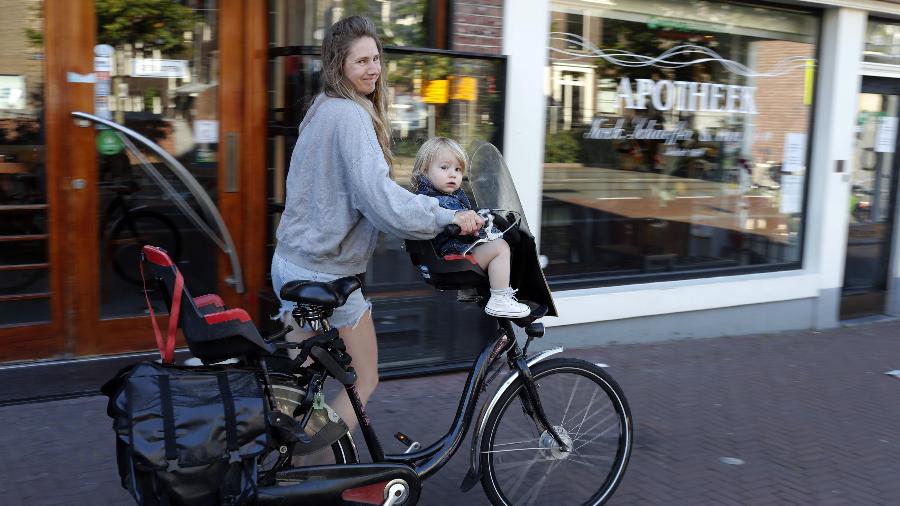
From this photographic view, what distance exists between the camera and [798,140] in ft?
27.2

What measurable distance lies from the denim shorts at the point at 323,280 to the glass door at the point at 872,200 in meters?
6.56

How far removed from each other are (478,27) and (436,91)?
1.95 ft

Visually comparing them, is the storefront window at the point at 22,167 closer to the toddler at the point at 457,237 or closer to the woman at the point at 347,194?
the woman at the point at 347,194

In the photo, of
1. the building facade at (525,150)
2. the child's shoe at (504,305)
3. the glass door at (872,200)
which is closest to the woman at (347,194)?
the child's shoe at (504,305)

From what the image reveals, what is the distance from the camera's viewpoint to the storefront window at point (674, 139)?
277 inches

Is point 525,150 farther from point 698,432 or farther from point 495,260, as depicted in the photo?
point 495,260

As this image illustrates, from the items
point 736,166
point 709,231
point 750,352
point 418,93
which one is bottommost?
point 750,352

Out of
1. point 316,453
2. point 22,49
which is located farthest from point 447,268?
point 22,49

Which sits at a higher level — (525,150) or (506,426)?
(525,150)

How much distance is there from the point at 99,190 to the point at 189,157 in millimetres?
620

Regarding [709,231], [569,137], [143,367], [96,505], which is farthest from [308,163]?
[709,231]

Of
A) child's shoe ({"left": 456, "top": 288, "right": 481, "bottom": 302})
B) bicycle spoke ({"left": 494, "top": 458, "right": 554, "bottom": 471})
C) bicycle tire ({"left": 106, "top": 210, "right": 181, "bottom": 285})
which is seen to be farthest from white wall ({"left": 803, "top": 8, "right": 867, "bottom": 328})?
bicycle tire ({"left": 106, "top": 210, "right": 181, "bottom": 285})

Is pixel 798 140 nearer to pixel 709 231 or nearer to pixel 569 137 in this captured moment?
pixel 709 231

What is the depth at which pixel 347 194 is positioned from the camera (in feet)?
10.8
